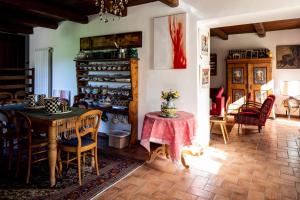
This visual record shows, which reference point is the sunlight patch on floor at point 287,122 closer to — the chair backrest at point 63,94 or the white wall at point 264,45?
the white wall at point 264,45

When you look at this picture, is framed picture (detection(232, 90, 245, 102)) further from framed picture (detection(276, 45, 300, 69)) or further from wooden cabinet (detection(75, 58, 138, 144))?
wooden cabinet (detection(75, 58, 138, 144))

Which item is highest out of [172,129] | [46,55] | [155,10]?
[155,10]

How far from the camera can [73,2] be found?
15.1ft

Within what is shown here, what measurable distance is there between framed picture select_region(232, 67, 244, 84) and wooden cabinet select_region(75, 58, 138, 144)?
415cm

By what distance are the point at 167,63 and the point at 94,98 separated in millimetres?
1895

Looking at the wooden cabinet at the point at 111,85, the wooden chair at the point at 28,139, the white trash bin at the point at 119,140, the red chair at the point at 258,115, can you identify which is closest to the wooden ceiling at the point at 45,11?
the wooden cabinet at the point at 111,85

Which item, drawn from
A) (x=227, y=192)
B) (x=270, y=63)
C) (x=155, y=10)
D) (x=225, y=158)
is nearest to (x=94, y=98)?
(x=155, y=10)

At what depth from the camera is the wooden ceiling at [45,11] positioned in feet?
14.6

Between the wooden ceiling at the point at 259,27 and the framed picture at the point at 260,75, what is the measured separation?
1032 mm

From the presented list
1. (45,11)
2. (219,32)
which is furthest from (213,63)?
(45,11)

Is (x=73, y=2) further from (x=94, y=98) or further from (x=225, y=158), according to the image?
(x=225, y=158)

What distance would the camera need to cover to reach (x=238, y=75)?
7.56 metres

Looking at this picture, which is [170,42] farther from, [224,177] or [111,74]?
[224,177]

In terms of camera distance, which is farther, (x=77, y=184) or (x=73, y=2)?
(x=73, y=2)
